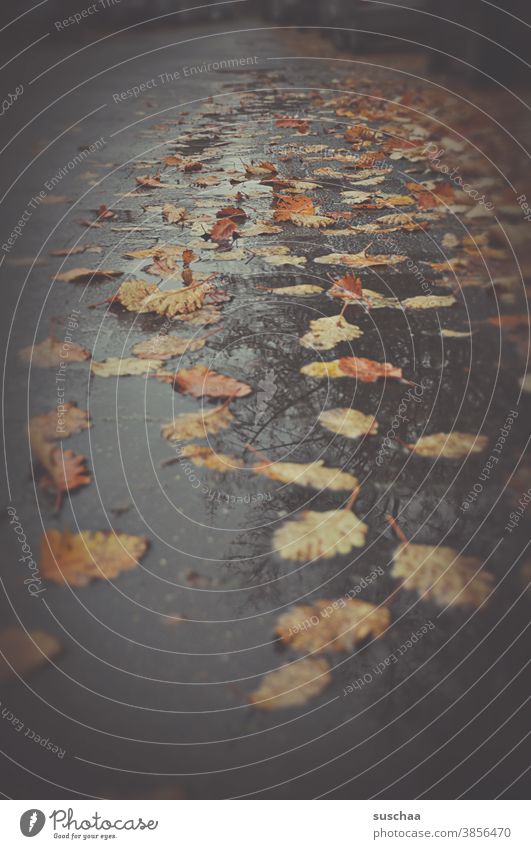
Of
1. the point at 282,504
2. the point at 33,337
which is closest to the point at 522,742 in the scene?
the point at 282,504

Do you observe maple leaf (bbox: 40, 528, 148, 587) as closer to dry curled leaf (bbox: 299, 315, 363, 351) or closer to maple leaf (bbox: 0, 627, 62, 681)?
maple leaf (bbox: 0, 627, 62, 681)

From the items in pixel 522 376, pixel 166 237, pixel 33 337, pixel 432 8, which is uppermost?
pixel 432 8

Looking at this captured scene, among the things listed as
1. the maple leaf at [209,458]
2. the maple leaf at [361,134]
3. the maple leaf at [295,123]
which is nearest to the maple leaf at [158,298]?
the maple leaf at [209,458]

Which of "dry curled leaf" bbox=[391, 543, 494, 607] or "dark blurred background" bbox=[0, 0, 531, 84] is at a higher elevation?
"dark blurred background" bbox=[0, 0, 531, 84]

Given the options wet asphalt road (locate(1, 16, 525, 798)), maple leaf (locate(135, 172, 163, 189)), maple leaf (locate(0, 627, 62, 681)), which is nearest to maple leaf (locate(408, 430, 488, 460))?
wet asphalt road (locate(1, 16, 525, 798))

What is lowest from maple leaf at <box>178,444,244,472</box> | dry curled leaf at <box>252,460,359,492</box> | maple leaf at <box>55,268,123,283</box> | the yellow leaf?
dry curled leaf at <box>252,460,359,492</box>

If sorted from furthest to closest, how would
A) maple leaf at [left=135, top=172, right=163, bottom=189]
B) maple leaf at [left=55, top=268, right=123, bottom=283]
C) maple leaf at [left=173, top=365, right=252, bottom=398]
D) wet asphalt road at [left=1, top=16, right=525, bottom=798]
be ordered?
maple leaf at [left=135, top=172, right=163, bottom=189] < maple leaf at [left=55, top=268, right=123, bottom=283] < maple leaf at [left=173, top=365, right=252, bottom=398] < wet asphalt road at [left=1, top=16, right=525, bottom=798]

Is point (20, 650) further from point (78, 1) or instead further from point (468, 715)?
point (78, 1)
